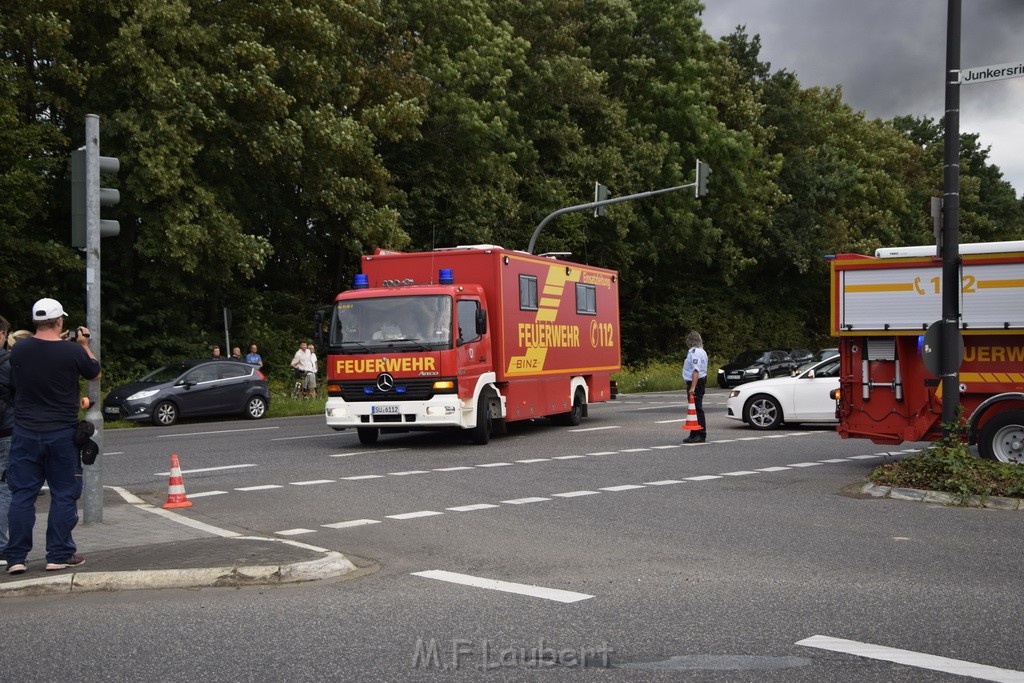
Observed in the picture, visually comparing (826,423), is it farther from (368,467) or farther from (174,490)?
(174,490)

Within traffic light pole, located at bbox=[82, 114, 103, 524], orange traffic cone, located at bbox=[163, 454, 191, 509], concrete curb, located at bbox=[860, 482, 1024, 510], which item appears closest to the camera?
traffic light pole, located at bbox=[82, 114, 103, 524]

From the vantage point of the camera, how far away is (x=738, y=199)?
162 ft

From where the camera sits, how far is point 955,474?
11875 mm

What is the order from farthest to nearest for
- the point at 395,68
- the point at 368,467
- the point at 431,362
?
the point at 395,68, the point at 431,362, the point at 368,467

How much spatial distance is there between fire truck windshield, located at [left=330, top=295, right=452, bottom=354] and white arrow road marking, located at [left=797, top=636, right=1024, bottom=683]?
12101mm

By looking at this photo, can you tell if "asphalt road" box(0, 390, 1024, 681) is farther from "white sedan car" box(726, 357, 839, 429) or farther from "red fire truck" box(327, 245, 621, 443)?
"white sedan car" box(726, 357, 839, 429)

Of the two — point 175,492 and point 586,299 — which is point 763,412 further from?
point 175,492

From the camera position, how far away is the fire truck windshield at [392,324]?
58.5 ft

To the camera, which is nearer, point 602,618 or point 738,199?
point 602,618

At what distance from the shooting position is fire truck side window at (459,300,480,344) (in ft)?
59.0

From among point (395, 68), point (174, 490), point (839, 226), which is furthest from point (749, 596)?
point (839, 226)

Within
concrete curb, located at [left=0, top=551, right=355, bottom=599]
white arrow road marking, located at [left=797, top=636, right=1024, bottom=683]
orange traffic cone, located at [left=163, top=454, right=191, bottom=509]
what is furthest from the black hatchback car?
white arrow road marking, located at [left=797, top=636, right=1024, bottom=683]

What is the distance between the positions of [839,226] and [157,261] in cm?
3510

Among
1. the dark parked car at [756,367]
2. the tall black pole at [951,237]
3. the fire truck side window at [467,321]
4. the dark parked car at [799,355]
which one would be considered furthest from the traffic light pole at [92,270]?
the dark parked car at [799,355]
